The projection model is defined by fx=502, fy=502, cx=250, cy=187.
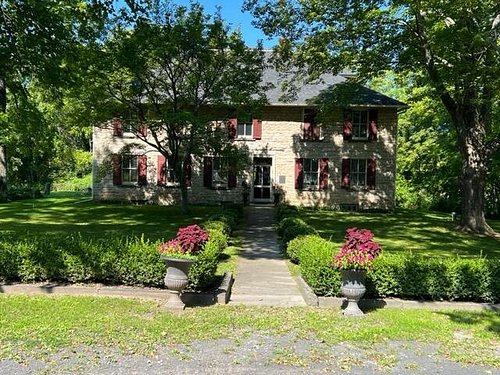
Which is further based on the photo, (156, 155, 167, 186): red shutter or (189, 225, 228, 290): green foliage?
(156, 155, 167, 186): red shutter

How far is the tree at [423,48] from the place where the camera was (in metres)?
15.0

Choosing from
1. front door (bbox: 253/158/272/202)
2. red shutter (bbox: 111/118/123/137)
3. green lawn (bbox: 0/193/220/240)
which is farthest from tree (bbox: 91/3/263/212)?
front door (bbox: 253/158/272/202)

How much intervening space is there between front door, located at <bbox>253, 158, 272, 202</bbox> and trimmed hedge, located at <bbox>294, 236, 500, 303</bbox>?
1984 centimetres

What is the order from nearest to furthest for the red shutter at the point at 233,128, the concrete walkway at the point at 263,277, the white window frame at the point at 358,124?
the concrete walkway at the point at 263,277 < the red shutter at the point at 233,128 < the white window frame at the point at 358,124

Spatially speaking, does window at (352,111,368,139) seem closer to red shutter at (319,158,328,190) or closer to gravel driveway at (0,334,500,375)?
red shutter at (319,158,328,190)

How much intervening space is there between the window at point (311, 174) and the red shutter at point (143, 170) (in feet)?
26.6

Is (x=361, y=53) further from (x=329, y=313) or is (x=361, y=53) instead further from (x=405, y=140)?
(x=405, y=140)

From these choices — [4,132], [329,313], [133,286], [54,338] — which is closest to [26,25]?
[4,132]

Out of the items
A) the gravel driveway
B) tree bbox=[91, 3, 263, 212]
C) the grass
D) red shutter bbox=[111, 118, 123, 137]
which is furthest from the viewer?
red shutter bbox=[111, 118, 123, 137]

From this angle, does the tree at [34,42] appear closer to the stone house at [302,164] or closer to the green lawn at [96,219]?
the green lawn at [96,219]

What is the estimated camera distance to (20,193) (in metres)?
30.8

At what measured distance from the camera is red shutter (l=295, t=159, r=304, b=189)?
2708 centimetres

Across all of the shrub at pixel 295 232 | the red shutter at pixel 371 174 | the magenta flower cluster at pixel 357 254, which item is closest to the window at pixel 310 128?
the red shutter at pixel 371 174

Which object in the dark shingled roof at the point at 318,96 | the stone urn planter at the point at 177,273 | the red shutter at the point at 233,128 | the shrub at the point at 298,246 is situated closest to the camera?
the stone urn planter at the point at 177,273
